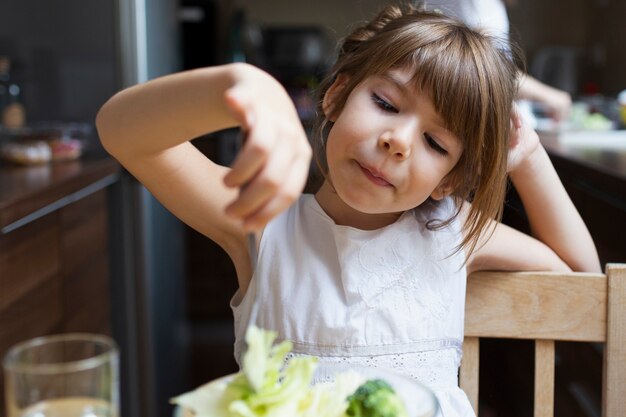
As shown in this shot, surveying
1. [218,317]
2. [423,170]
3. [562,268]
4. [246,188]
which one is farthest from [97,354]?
[218,317]

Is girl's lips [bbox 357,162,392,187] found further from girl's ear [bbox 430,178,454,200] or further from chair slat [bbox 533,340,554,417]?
chair slat [bbox 533,340,554,417]

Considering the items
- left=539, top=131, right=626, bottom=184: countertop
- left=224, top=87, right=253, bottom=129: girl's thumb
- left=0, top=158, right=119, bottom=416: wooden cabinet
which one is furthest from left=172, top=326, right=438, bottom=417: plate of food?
left=0, top=158, right=119, bottom=416: wooden cabinet

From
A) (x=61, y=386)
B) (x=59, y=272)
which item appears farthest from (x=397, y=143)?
(x=59, y=272)

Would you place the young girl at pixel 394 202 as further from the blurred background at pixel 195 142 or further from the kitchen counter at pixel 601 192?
the kitchen counter at pixel 601 192

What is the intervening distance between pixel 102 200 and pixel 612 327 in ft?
5.47

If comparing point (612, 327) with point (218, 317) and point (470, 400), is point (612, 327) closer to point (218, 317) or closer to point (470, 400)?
point (470, 400)

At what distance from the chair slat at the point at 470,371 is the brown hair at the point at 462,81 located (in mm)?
120

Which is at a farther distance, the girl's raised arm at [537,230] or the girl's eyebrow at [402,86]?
the girl's raised arm at [537,230]

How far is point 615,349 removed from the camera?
0.90m

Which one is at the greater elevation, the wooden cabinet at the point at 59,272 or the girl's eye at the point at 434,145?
the girl's eye at the point at 434,145

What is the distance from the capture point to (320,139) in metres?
0.98

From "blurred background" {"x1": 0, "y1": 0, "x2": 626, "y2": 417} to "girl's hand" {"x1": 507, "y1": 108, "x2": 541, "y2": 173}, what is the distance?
0.71 feet

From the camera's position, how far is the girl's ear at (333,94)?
0.92 meters

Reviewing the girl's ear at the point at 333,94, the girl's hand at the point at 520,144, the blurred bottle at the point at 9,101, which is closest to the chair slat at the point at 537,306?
the girl's hand at the point at 520,144
